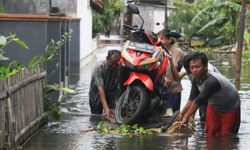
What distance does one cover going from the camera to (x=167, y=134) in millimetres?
10297

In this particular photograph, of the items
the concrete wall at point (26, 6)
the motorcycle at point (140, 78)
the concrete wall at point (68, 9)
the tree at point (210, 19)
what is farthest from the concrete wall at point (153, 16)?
the motorcycle at point (140, 78)

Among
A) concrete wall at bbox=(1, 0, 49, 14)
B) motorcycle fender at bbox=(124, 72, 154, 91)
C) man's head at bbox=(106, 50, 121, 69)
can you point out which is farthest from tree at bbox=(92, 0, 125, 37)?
motorcycle fender at bbox=(124, 72, 154, 91)

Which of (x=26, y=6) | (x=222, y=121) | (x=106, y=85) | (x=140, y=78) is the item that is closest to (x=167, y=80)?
(x=106, y=85)

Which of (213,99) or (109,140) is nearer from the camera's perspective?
(109,140)

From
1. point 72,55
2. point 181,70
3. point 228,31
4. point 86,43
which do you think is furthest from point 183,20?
point 181,70

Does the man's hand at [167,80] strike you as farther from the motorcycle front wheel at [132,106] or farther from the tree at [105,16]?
the tree at [105,16]

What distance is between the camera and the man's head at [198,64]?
31.2 ft

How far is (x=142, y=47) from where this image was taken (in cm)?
1102

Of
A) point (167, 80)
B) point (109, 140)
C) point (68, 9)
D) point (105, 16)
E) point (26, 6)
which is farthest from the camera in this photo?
point (105, 16)

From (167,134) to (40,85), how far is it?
197 cm

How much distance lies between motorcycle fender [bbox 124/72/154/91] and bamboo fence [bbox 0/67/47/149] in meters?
1.29

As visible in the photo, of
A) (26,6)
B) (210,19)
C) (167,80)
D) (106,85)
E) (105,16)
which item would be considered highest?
(26,6)

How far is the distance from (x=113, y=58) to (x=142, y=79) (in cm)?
81

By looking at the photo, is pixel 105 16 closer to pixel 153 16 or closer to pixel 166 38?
pixel 166 38
